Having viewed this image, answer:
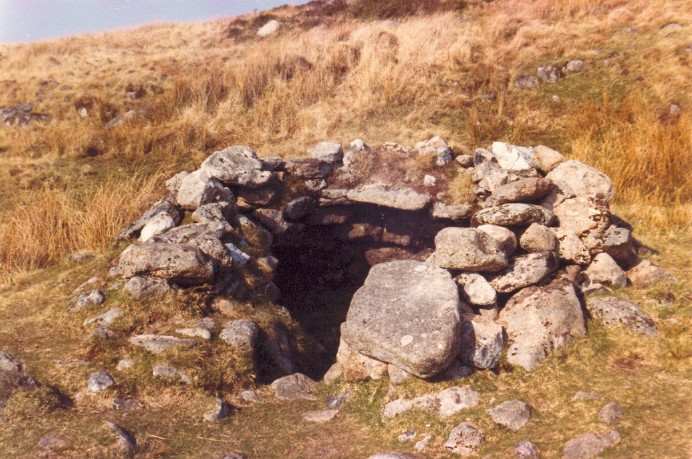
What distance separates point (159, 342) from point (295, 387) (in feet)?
4.02

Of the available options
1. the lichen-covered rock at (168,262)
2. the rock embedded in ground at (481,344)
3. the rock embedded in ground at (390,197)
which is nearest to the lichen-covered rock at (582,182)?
the rock embedded in ground at (390,197)

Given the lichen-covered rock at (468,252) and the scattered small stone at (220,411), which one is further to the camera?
the lichen-covered rock at (468,252)

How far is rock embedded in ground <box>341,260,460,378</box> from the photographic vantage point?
439 cm

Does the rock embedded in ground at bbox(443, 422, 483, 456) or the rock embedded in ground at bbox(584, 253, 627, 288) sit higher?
the rock embedded in ground at bbox(584, 253, 627, 288)

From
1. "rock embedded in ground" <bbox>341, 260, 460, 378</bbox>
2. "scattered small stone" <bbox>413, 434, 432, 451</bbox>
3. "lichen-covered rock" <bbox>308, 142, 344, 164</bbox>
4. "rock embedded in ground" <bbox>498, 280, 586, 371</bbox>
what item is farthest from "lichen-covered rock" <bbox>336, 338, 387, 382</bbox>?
"lichen-covered rock" <bbox>308, 142, 344, 164</bbox>

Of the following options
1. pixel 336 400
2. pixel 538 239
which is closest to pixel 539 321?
pixel 538 239

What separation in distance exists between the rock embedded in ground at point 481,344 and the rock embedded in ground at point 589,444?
1.10 metres

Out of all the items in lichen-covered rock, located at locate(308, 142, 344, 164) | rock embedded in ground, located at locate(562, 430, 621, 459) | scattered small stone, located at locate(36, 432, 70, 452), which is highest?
lichen-covered rock, located at locate(308, 142, 344, 164)

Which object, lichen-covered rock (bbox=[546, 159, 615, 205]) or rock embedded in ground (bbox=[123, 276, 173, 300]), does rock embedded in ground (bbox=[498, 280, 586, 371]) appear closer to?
lichen-covered rock (bbox=[546, 159, 615, 205])

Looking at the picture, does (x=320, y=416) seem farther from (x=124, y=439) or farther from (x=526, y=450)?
(x=526, y=450)

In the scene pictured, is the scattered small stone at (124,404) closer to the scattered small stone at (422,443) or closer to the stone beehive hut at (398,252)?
the stone beehive hut at (398,252)

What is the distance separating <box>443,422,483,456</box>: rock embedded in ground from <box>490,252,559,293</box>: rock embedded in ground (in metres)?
1.75

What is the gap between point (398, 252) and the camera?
766 centimetres

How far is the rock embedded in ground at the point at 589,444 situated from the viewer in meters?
3.48
